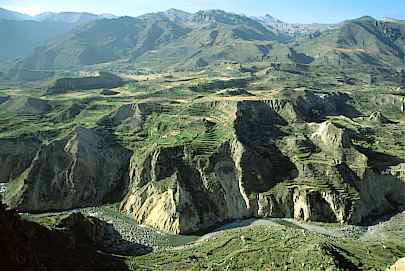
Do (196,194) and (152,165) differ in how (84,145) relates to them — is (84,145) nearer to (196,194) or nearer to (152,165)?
(152,165)

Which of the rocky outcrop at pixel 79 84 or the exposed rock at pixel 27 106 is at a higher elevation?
the rocky outcrop at pixel 79 84

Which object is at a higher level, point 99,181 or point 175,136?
point 175,136

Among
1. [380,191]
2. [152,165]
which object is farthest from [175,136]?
[380,191]

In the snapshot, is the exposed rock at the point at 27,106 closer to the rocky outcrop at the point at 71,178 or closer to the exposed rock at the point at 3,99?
the exposed rock at the point at 3,99

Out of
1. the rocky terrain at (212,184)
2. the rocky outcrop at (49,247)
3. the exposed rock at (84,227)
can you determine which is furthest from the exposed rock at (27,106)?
the rocky outcrop at (49,247)

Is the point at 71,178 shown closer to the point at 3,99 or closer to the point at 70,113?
the point at 70,113

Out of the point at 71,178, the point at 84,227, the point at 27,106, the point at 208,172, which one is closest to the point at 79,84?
the point at 27,106

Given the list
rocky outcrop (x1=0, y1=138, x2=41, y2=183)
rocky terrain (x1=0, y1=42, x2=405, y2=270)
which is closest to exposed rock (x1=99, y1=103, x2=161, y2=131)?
rocky terrain (x1=0, y1=42, x2=405, y2=270)
